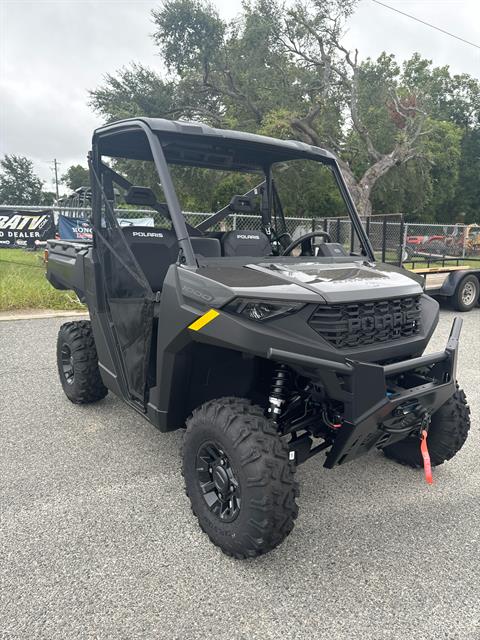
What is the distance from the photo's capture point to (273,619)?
6.59 feet

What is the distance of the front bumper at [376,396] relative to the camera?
216 centimetres

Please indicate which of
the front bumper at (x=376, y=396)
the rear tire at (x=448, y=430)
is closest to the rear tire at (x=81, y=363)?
the front bumper at (x=376, y=396)

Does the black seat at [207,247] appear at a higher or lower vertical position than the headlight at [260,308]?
higher

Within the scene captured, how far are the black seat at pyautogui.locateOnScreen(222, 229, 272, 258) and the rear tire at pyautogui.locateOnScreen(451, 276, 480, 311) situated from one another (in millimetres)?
6884

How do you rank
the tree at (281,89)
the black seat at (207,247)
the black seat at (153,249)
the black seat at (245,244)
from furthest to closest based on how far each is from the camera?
the tree at (281,89), the black seat at (245,244), the black seat at (153,249), the black seat at (207,247)

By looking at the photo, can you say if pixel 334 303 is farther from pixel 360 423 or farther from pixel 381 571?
pixel 381 571

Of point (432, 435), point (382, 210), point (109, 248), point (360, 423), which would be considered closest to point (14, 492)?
point (109, 248)

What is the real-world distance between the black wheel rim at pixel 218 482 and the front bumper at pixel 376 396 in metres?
0.48

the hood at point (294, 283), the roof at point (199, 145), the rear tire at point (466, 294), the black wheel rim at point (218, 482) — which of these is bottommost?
the black wheel rim at point (218, 482)

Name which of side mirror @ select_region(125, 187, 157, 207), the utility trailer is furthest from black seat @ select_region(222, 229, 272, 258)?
the utility trailer

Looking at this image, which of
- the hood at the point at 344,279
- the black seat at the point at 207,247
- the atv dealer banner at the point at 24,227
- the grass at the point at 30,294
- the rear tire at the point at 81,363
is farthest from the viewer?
the atv dealer banner at the point at 24,227

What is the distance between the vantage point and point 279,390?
242 cm

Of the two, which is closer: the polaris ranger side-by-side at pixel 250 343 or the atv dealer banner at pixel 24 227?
the polaris ranger side-by-side at pixel 250 343

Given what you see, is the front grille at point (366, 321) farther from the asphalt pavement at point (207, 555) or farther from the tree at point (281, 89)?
the tree at point (281, 89)
